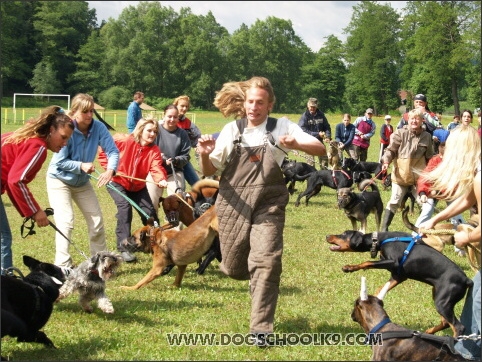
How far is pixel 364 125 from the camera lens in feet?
62.7

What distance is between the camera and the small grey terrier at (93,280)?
18.0ft

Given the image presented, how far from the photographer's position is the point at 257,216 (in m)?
4.79

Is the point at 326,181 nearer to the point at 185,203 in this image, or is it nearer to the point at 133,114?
the point at 133,114

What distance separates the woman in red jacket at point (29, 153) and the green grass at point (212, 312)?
98 centimetres

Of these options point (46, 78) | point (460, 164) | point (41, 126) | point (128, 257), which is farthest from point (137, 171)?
point (46, 78)

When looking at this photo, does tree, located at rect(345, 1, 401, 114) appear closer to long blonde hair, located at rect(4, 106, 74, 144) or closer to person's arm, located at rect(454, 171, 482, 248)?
long blonde hair, located at rect(4, 106, 74, 144)

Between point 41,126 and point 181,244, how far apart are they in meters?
2.31

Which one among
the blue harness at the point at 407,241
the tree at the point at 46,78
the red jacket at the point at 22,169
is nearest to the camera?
the red jacket at the point at 22,169

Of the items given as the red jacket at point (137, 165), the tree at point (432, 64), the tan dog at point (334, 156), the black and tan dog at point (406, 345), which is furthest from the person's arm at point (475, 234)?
the tree at point (432, 64)

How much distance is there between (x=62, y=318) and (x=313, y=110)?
412 inches

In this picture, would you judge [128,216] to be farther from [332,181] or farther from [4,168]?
[332,181]

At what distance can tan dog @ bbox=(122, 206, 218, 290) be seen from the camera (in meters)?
6.61

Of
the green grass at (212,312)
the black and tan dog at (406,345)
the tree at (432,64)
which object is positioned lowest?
the green grass at (212,312)

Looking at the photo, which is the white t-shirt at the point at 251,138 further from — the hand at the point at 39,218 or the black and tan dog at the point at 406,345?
the black and tan dog at the point at 406,345
